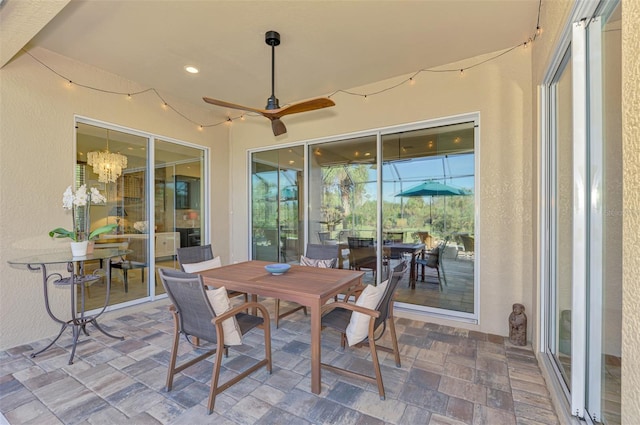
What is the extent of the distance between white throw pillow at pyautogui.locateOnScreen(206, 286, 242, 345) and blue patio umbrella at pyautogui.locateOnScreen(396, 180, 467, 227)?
269 centimetres

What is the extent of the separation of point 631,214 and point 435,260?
9.40 ft

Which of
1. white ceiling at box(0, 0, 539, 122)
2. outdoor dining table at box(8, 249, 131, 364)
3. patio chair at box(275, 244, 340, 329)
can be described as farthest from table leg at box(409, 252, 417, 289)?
outdoor dining table at box(8, 249, 131, 364)

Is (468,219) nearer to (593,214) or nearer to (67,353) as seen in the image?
(593,214)

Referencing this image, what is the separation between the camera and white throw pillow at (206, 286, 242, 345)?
198 centimetres

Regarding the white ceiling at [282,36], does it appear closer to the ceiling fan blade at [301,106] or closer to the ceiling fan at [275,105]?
the ceiling fan at [275,105]

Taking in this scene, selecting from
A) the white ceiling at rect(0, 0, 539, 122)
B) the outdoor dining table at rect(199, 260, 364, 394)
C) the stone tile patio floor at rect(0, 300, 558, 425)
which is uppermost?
the white ceiling at rect(0, 0, 539, 122)

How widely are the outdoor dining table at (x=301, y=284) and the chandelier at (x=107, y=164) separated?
2.13 metres

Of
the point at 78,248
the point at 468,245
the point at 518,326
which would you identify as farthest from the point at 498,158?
the point at 78,248

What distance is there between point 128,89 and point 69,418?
12.0 feet

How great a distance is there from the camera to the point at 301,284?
7.97 ft

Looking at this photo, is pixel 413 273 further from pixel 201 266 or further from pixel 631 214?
pixel 631 214

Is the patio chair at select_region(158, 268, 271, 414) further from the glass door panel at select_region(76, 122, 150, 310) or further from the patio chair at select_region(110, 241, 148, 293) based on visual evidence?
the patio chair at select_region(110, 241, 148, 293)

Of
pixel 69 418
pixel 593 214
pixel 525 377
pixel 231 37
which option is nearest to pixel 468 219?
pixel 525 377

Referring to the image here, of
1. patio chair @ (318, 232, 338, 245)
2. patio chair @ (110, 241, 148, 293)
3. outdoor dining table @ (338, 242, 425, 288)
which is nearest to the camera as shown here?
outdoor dining table @ (338, 242, 425, 288)
